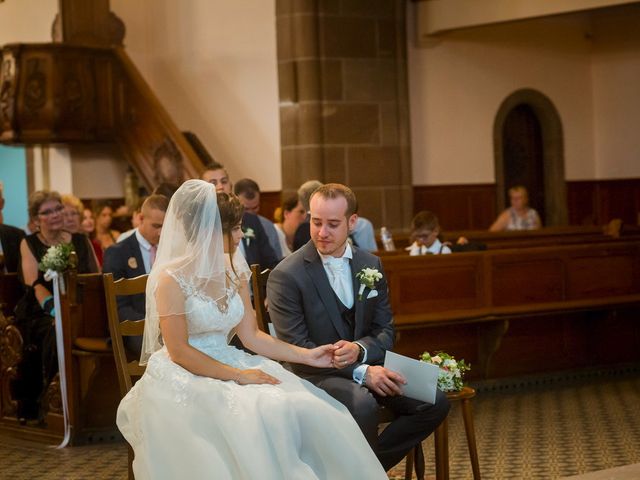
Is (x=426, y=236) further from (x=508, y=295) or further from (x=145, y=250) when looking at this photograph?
(x=145, y=250)

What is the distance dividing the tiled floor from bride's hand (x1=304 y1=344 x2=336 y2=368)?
1367 millimetres

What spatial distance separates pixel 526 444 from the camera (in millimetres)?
7051

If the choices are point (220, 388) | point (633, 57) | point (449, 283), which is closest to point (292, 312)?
point (220, 388)

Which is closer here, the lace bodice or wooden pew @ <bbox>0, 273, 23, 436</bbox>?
the lace bodice

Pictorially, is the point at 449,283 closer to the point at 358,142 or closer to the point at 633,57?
the point at 358,142

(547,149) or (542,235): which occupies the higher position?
(547,149)

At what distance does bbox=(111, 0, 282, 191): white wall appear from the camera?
1355cm

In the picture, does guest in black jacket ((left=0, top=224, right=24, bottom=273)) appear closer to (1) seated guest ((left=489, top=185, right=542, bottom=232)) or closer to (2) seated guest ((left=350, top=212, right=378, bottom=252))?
(2) seated guest ((left=350, top=212, right=378, bottom=252))

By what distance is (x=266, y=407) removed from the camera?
14.9 feet

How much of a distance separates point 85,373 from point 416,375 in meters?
3.04

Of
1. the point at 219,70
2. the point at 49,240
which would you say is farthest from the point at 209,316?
the point at 219,70

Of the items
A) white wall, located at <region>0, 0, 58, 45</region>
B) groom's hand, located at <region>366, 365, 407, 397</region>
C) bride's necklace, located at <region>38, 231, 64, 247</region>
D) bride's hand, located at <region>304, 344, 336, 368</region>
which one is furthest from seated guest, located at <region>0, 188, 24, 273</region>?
white wall, located at <region>0, 0, 58, 45</region>

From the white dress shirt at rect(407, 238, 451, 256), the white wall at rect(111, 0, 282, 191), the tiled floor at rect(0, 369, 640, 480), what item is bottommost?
the tiled floor at rect(0, 369, 640, 480)

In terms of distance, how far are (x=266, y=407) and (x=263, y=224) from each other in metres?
3.57
